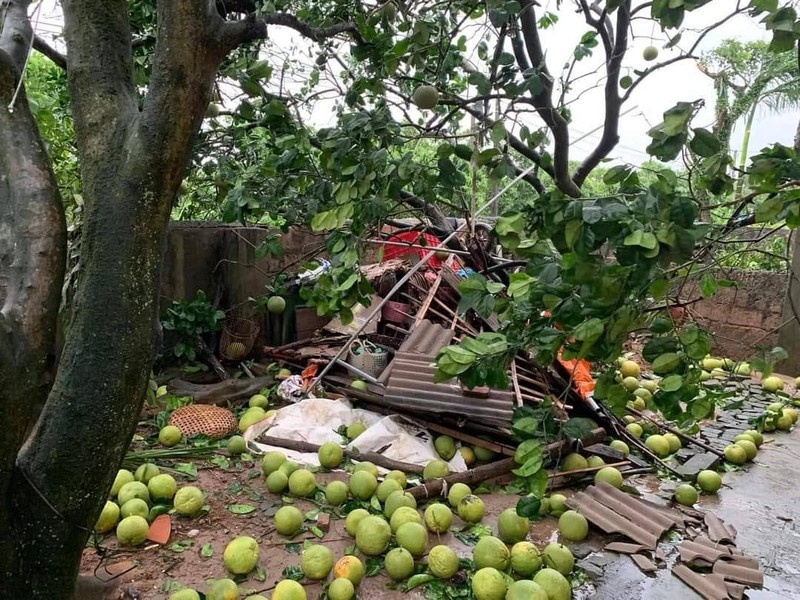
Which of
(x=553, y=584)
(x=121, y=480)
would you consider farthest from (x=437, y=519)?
(x=121, y=480)

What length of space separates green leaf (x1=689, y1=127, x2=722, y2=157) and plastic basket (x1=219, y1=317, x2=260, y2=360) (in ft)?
19.1

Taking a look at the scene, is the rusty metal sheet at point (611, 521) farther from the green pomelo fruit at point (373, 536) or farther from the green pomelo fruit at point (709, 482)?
the green pomelo fruit at point (373, 536)

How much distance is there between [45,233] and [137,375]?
1.81ft

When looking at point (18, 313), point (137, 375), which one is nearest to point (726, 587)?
point (137, 375)

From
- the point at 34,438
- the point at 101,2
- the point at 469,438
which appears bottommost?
the point at 469,438

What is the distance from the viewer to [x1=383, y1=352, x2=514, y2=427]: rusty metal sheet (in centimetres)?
449

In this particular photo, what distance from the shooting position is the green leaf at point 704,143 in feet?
5.12

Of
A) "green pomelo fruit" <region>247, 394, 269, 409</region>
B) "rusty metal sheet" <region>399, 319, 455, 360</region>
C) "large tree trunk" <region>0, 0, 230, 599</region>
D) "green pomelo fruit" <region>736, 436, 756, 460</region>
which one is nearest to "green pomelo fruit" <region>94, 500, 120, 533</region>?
"large tree trunk" <region>0, 0, 230, 599</region>

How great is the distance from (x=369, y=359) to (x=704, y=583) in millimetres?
3572

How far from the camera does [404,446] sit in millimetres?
4422

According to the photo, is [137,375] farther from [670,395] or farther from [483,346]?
[670,395]

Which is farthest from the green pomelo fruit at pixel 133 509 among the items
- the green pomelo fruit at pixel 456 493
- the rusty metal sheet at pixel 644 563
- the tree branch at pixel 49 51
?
the rusty metal sheet at pixel 644 563

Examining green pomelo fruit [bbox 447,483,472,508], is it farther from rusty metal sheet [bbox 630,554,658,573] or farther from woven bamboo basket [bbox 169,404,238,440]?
Answer: woven bamboo basket [bbox 169,404,238,440]

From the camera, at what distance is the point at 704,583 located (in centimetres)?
309
